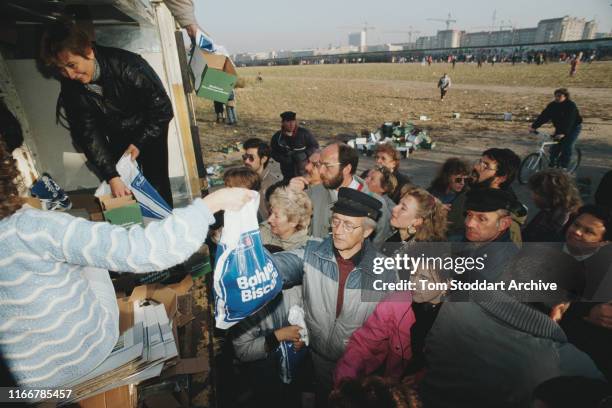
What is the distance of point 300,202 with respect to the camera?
2.82 m

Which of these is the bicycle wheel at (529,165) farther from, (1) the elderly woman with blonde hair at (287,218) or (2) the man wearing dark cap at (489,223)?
(1) the elderly woman with blonde hair at (287,218)

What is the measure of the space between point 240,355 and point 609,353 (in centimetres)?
236

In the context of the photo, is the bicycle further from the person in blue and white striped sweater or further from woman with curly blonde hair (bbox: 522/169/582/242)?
the person in blue and white striped sweater

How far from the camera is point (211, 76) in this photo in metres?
3.88

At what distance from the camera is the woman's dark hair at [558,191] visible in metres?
3.33

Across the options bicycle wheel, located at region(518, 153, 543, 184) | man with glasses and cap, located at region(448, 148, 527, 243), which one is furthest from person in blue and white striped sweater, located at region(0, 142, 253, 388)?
bicycle wheel, located at region(518, 153, 543, 184)

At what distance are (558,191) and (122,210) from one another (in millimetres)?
4396

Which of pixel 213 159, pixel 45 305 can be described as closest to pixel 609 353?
pixel 45 305

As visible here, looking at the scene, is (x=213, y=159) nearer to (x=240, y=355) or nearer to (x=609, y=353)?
(x=240, y=355)

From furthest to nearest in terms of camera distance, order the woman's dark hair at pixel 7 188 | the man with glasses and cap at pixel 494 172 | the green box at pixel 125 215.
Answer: the man with glasses and cap at pixel 494 172
the green box at pixel 125 215
the woman's dark hair at pixel 7 188

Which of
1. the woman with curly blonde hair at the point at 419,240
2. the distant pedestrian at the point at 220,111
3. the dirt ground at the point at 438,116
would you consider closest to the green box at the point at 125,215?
the woman with curly blonde hair at the point at 419,240

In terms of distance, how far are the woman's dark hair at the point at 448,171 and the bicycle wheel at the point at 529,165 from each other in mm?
4628

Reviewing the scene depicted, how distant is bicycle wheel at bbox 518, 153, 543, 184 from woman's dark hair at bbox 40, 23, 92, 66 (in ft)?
28.0

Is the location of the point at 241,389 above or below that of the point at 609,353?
below
